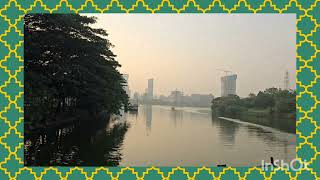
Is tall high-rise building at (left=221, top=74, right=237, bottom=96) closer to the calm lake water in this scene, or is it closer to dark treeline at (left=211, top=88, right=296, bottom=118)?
the calm lake water

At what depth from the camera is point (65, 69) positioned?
8.12 metres

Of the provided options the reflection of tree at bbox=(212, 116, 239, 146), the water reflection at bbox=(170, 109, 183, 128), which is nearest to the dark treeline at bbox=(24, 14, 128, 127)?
the water reflection at bbox=(170, 109, 183, 128)

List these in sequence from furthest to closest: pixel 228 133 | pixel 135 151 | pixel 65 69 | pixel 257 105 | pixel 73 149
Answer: pixel 257 105 → pixel 228 133 → pixel 65 69 → pixel 135 151 → pixel 73 149

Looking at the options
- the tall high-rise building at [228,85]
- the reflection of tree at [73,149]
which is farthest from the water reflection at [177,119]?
the reflection of tree at [73,149]

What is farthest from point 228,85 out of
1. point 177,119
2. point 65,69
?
point 177,119

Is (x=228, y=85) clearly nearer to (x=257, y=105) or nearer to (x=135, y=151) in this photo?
(x=135, y=151)

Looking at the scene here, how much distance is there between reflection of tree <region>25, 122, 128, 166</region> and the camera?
5410 mm

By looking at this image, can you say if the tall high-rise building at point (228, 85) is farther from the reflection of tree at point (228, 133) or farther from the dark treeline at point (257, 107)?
the dark treeline at point (257, 107)

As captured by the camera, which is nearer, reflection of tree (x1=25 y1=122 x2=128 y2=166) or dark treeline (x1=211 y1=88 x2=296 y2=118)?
reflection of tree (x1=25 y1=122 x2=128 y2=166)

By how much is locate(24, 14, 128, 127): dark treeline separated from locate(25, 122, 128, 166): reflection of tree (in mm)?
521

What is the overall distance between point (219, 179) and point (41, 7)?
296cm

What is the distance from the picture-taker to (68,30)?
346 inches

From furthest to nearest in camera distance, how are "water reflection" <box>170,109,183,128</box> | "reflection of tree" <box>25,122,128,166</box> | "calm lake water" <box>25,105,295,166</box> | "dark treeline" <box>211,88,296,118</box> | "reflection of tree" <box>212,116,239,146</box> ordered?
"dark treeline" <box>211,88,296,118</box> < "water reflection" <box>170,109,183,128</box> < "reflection of tree" <box>212,116,239,146</box> < "calm lake water" <box>25,105,295,166</box> < "reflection of tree" <box>25,122,128,166</box>

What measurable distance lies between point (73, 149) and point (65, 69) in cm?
247
